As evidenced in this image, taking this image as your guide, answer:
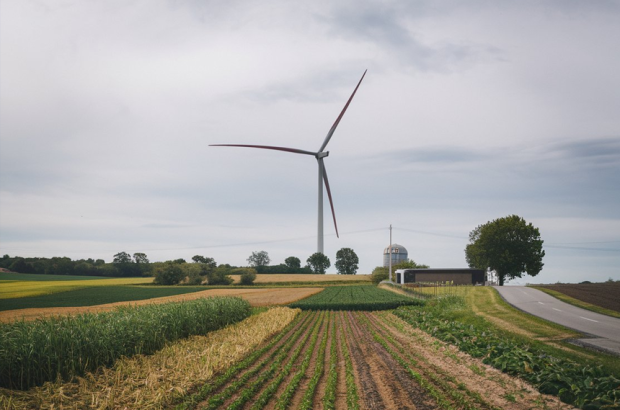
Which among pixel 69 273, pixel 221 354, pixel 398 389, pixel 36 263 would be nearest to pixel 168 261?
pixel 69 273

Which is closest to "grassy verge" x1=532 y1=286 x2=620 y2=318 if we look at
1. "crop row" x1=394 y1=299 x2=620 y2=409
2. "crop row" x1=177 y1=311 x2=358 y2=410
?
"crop row" x1=394 y1=299 x2=620 y2=409

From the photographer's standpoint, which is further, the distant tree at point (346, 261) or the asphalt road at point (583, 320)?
the distant tree at point (346, 261)

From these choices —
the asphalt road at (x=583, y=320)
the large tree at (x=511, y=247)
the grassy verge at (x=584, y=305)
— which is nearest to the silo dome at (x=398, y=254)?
the large tree at (x=511, y=247)

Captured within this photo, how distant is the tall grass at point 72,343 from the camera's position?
14.3 meters

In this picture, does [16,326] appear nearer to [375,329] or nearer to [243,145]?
[375,329]

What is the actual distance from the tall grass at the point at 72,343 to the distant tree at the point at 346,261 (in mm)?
146988

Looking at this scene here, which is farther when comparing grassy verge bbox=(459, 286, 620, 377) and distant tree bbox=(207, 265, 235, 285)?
distant tree bbox=(207, 265, 235, 285)

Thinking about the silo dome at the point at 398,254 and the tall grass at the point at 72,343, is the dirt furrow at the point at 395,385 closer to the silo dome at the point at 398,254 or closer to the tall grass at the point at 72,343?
the tall grass at the point at 72,343

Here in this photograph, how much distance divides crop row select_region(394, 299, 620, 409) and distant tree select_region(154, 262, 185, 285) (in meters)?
81.5

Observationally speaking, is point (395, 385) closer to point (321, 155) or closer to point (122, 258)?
point (321, 155)

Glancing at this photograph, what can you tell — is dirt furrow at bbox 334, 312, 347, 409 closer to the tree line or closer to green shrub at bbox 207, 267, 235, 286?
the tree line

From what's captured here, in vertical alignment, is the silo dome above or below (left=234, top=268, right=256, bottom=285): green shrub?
above

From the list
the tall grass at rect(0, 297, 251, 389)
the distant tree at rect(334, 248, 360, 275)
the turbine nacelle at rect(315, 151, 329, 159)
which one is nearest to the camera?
the tall grass at rect(0, 297, 251, 389)

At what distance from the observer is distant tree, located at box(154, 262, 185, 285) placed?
313 ft
